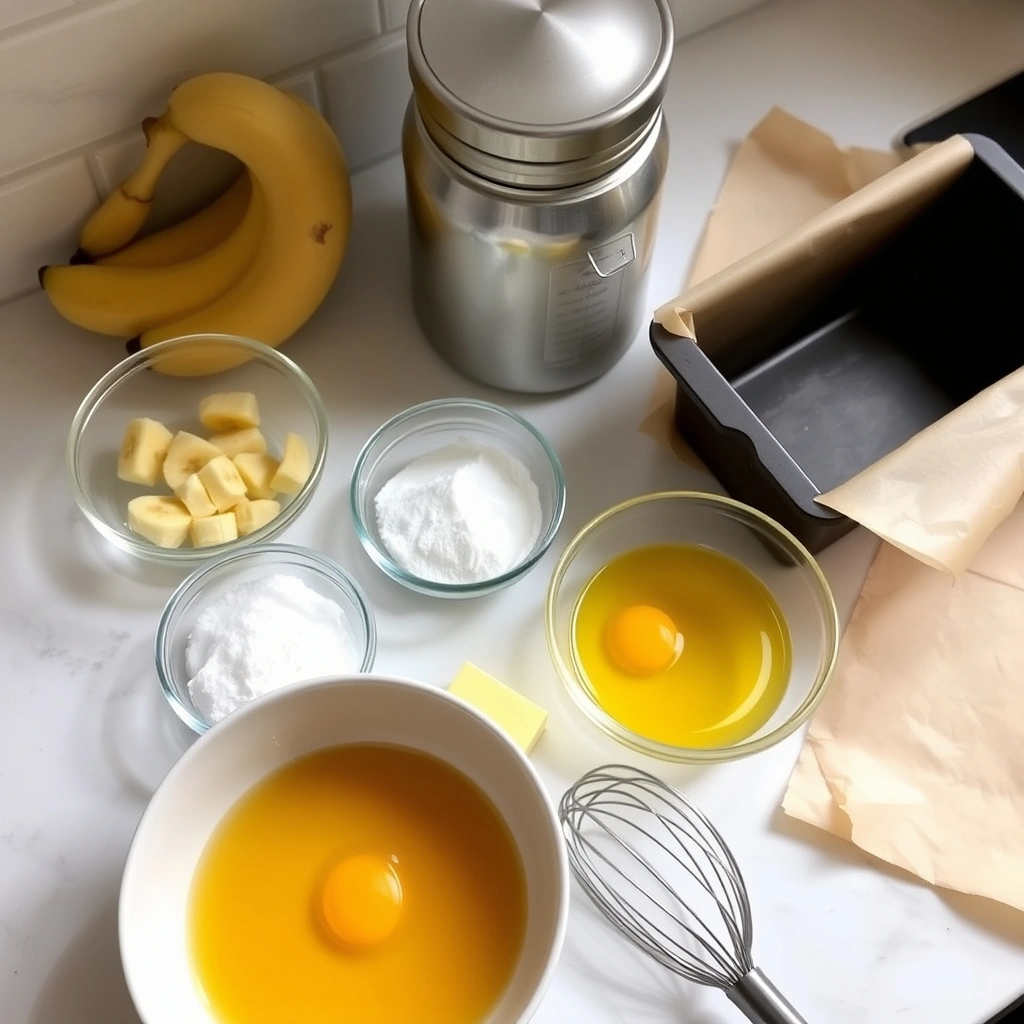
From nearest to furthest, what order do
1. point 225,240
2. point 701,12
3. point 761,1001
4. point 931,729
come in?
point 761,1001
point 931,729
point 225,240
point 701,12

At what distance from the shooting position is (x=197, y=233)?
2.60 feet

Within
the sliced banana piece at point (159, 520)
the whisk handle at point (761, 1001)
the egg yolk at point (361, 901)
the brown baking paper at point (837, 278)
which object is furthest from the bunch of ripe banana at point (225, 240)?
the whisk handle at point (761, 1001)

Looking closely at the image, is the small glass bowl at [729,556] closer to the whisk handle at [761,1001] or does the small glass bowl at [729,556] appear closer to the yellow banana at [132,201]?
the whisk handle at [761,1001]

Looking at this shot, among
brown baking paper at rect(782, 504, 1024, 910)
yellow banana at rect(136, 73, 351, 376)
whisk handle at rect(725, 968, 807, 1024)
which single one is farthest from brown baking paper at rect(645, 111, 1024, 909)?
yellow banana at rect(136, 73, 351, 376)

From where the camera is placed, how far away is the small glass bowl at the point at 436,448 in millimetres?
688

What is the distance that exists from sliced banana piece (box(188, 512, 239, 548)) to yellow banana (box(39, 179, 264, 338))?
0.16 m

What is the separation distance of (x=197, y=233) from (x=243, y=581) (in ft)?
0.87

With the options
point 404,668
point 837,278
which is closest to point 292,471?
point 404,668

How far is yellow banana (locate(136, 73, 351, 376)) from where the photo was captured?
26.5 inches

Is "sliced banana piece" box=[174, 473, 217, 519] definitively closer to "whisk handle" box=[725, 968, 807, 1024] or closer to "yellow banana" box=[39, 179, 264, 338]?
"yellow banana" box=[39, 179, 264, 338]

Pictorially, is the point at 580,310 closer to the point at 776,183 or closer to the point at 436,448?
the point at 436,448

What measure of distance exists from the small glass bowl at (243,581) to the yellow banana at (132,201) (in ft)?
Result: 0.80

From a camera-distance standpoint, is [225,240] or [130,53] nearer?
[130,53]

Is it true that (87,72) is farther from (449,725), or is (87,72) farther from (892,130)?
(892,130)
